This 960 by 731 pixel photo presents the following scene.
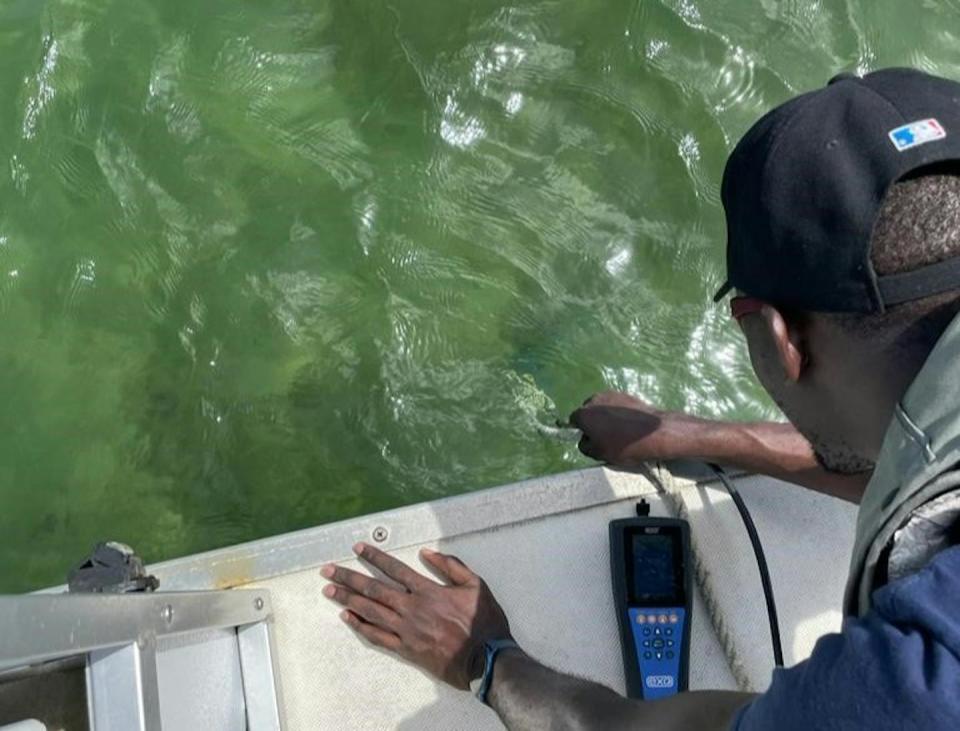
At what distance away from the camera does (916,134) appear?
134 centimetres

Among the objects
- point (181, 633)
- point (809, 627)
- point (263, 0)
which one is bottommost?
point (809, 627)

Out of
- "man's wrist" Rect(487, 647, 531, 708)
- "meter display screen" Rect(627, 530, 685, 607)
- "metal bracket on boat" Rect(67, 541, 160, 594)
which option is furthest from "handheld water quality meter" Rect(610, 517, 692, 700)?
"metal bracket on boat" Rect(67, 541, 160, 594)

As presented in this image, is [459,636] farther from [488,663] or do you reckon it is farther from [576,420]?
[576,420]

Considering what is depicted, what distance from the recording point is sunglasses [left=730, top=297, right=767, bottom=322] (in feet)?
4.80

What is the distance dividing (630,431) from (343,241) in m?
1.07

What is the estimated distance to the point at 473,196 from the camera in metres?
2.86

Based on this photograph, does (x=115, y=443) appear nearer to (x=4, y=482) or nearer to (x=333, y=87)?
(x=4, y=482)

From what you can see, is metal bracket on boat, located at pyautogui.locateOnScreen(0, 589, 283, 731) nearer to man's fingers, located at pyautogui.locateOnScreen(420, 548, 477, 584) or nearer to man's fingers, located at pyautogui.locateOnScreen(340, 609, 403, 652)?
man's fingers, located at pyautogui.locateOnScreen(340, 609, 403, 652)

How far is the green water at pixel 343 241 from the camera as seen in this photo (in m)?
2.69

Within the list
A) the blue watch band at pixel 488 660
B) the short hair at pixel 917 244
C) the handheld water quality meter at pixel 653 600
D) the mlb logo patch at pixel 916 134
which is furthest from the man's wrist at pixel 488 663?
the mlb logo patch at pixel 916 134

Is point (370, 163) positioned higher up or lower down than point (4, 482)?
higher up

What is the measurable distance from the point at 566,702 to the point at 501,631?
237 mm

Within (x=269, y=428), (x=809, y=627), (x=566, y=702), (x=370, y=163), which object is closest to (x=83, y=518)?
(x=269, y=428)

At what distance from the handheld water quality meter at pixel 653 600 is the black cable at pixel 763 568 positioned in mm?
124
